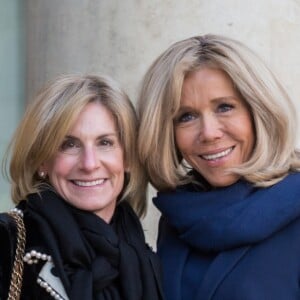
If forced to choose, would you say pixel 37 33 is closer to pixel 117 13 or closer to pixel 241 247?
pixel 117 13

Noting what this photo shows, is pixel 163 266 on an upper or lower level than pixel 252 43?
lower

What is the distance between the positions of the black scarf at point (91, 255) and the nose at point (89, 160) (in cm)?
15

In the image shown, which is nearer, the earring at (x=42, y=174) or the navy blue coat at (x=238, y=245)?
the navy blue coat at (x=238, y=245)

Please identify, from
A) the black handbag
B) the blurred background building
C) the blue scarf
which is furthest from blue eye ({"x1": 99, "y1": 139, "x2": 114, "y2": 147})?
the blurred background building

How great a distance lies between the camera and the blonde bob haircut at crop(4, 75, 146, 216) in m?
2.76

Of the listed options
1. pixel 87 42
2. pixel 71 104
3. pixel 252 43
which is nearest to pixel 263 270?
pixel 71 104

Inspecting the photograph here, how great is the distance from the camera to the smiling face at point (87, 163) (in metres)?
2.77

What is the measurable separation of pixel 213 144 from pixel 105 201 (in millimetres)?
423

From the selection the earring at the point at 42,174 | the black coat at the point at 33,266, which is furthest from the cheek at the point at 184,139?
the black coat at the point at 33,266

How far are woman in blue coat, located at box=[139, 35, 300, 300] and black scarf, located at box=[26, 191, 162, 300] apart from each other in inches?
5.2

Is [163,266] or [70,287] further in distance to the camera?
[163,266]

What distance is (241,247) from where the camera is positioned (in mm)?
2691

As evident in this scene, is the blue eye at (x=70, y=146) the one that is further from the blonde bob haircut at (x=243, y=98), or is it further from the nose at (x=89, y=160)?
the blonde bob haircut at (x=243, y=98)

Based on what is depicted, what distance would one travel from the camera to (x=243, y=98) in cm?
283
